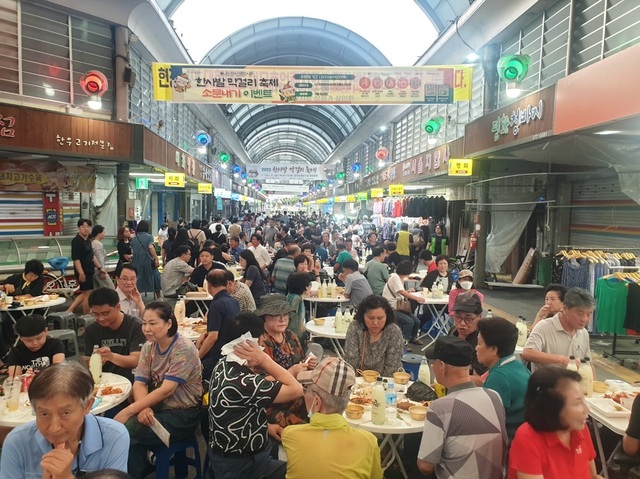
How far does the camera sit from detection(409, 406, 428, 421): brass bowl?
3586 millimetres

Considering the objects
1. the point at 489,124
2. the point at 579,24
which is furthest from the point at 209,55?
the point at 579,24

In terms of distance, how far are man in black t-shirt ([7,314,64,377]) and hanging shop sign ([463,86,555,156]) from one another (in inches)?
316

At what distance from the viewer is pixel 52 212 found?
40.7 ft

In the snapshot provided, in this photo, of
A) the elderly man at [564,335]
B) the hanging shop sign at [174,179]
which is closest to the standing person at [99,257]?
the hanging shop sign at [174,179]

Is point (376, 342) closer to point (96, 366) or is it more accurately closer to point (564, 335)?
point (564, 335)

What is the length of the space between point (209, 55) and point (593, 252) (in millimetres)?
18845

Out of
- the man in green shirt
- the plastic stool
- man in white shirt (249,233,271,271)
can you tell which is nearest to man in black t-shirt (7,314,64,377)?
the plastic stool

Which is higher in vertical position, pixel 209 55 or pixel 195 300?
pixel 209 55

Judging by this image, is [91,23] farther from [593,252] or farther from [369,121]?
[369,121]

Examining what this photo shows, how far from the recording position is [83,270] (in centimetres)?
902

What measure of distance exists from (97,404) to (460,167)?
10.2 m

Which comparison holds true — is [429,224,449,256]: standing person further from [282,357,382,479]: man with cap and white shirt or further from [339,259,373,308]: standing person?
[282,357,382,479]: man with cap and white shirt

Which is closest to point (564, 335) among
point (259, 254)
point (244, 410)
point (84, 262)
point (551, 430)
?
point (551, 430)

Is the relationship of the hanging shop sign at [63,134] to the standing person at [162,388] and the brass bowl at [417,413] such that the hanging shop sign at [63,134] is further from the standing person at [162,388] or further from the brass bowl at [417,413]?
the brass bowl at [417,413]
